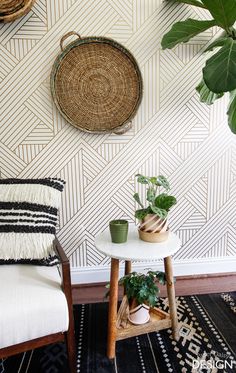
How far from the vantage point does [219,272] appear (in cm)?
231

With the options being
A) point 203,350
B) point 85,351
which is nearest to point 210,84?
point 203,350

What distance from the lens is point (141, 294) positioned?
59.9 inches

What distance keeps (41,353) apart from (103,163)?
3.90 feet

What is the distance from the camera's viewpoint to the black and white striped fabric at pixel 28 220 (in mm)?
1475

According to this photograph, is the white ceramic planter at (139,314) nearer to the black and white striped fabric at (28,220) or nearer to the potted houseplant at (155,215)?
the potted houseplant at (155,215)

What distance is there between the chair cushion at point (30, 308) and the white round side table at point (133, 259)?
0.94ft

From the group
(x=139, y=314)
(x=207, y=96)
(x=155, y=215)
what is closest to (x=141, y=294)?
(x=139, y=314)

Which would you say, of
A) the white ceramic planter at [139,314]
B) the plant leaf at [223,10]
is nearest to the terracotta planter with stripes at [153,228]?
the white ceramic planter at [139,314]

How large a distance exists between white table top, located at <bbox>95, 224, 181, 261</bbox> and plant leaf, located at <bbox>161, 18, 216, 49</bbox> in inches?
45.5

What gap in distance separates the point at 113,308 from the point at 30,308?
1.49 feet

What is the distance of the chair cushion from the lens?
114cm

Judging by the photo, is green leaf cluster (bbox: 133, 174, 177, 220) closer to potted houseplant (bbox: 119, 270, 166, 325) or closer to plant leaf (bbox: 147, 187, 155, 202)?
plant leaf (bbox: 147, 187, 155, 202)

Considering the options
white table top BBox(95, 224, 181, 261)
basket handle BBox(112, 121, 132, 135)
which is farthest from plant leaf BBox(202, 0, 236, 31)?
white table top BBox(95, 224, 181, 261)

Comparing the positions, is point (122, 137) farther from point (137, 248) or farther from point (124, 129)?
point (137, 248)
